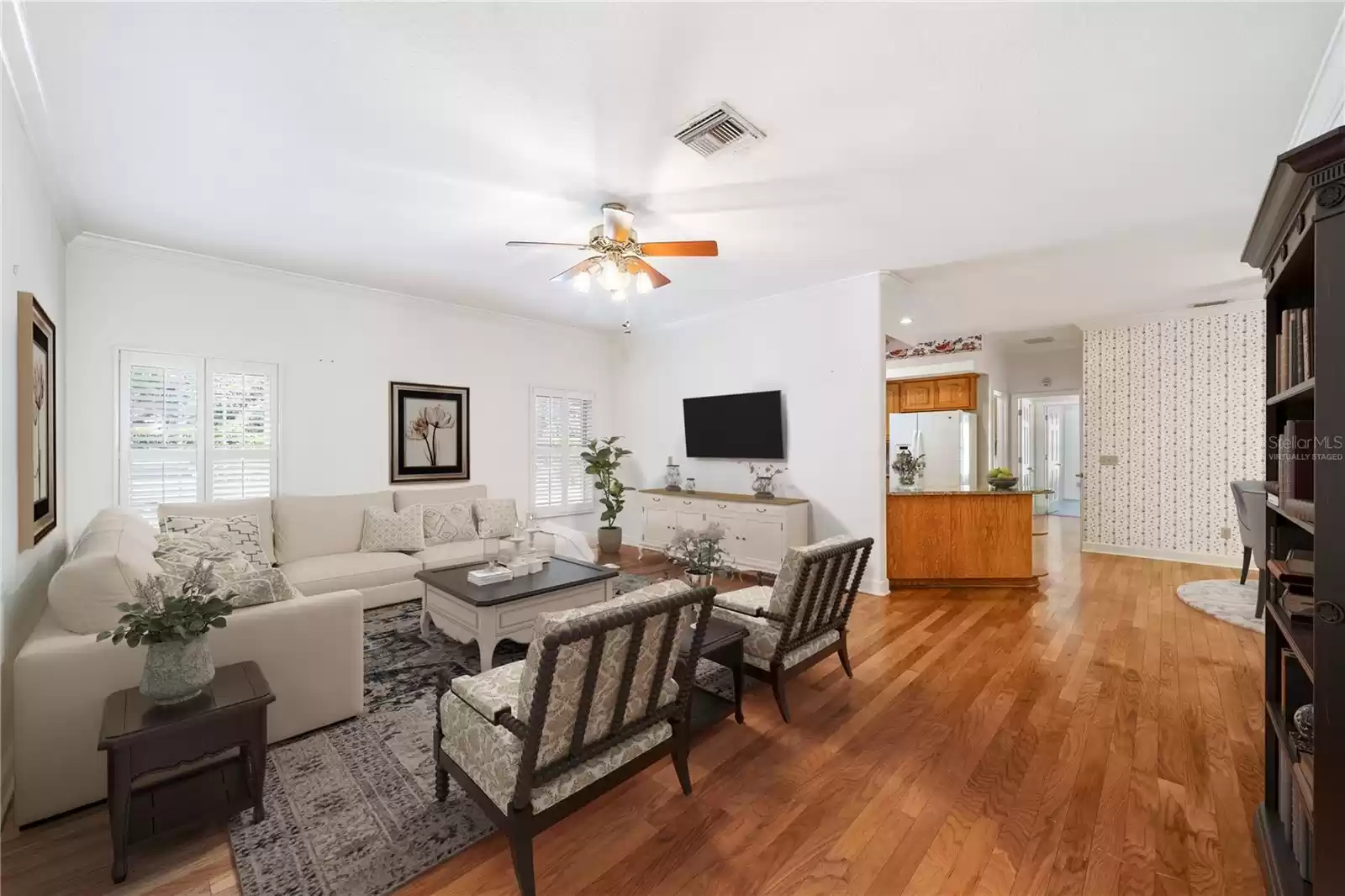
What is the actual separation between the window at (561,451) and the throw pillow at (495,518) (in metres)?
1.02

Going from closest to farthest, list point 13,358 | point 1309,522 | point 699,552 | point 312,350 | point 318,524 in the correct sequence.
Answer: point 1309,522 < point 13,358 < point 699,552 < point 318,524 < point 312,350

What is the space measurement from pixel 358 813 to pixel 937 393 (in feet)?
26.6

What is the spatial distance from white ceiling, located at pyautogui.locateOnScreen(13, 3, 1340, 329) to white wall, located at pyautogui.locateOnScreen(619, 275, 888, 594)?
40.2 inches

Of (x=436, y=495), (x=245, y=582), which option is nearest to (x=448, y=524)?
(x=436, y=495)

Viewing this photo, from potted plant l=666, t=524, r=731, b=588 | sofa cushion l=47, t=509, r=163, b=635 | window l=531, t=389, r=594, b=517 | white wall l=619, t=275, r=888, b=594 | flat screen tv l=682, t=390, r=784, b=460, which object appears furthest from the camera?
window l=531, t=389, r=594, b=517

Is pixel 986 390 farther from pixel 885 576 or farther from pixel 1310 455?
pixel 1310 455

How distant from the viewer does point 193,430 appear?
→ 437 cm

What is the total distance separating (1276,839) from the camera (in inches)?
66.5

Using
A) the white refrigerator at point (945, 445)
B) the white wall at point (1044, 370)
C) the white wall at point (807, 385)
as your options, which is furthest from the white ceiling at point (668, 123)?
the white wall at point (1044, 370)

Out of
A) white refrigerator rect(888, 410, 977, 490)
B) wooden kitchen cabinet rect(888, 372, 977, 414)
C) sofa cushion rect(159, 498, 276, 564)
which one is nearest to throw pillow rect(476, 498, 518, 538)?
sofa cushion rect(159, 498, 276, 564)

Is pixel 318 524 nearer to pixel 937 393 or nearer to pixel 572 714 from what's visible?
pixel 572 714

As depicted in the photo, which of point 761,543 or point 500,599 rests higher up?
point 500,599

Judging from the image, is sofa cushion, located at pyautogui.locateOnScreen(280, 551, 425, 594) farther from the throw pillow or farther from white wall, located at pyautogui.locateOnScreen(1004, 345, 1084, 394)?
white wall, located at pyautogui.locateOnScreen(1004, 345, 1084, 394)

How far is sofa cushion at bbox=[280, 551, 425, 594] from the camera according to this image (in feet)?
13.0
